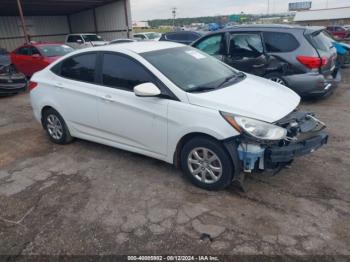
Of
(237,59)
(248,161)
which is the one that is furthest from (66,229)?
(237,59)

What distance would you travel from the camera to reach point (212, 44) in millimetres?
7539

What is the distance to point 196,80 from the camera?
12.4 ft

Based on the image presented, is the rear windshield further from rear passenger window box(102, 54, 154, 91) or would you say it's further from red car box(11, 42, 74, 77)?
red car box(11, 42, 74, 77)

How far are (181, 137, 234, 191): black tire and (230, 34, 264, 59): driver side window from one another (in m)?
4.06

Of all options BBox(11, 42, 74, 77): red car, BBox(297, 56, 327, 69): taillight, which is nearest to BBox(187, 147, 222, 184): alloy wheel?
BBox(297, 56, 327, 69): taillight

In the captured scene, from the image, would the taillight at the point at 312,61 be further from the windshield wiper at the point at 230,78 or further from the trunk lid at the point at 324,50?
the windshield wiper at the point at 230,78

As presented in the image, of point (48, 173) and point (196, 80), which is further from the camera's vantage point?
point (48, 173)

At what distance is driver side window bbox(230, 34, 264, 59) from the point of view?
6707 mm

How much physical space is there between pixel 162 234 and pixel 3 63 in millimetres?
9078

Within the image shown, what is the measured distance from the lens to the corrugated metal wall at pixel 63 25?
72.7 ft

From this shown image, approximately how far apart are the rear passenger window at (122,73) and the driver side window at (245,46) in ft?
12.2

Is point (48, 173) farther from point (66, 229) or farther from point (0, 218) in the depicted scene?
point (66, 229)

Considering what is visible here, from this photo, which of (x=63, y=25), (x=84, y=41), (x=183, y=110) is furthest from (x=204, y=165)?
(x=63, y=25)

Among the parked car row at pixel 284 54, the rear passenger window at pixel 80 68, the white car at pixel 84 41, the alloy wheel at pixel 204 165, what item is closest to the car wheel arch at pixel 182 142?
the alloy wheel at pixel 204 165
